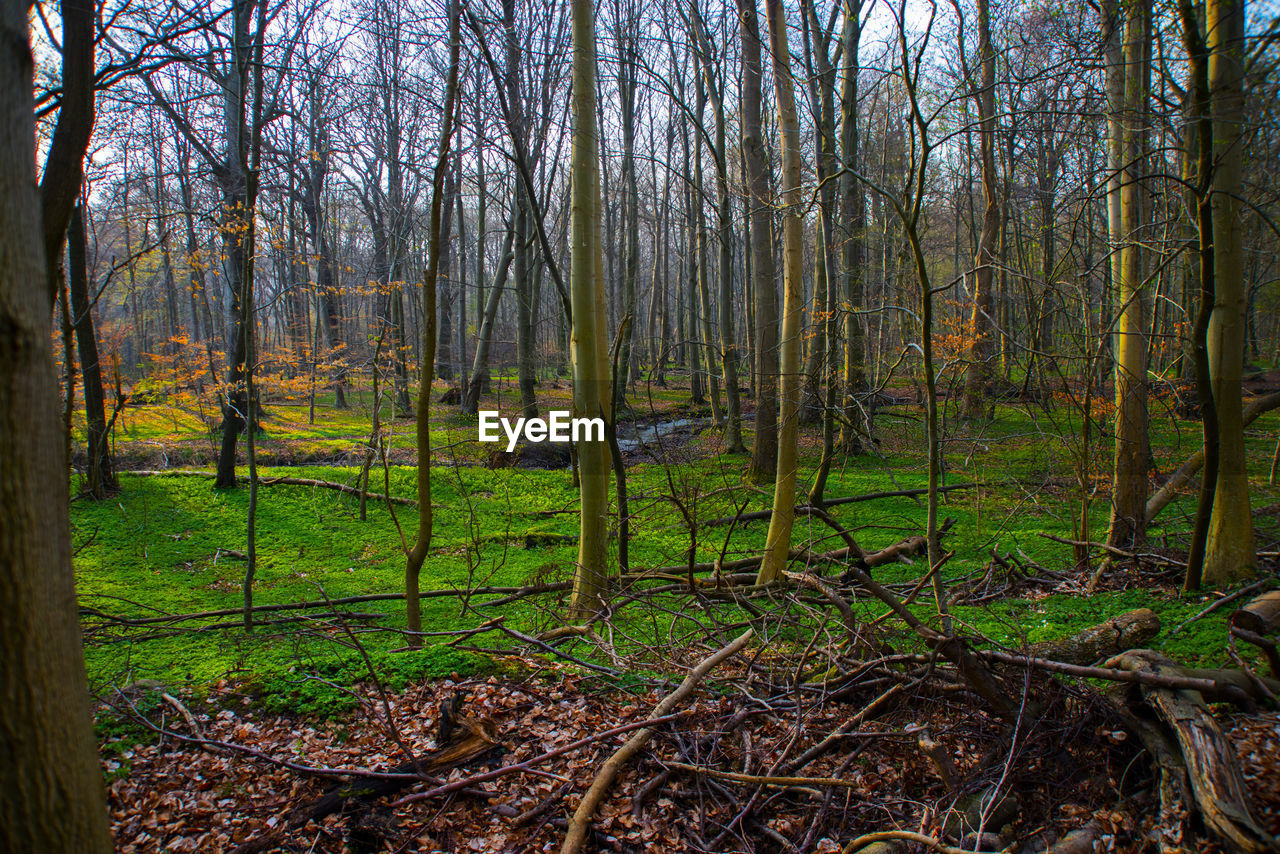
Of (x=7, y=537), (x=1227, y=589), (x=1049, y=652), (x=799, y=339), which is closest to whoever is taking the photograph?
(x=7, y=537)

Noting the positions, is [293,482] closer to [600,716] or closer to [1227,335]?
[600,716]

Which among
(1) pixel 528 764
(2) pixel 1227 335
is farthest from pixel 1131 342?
(1) pixel 528 764

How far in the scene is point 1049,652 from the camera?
11.3 ft

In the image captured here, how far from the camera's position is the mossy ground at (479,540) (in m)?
3.94

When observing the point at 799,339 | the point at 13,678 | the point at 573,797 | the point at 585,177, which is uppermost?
the point at 585,177

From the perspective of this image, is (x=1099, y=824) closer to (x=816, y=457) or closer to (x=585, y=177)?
(x=585, y=177)

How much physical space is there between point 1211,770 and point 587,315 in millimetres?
4093

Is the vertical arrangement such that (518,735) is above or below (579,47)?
below

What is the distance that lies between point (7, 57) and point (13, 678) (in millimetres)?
1169

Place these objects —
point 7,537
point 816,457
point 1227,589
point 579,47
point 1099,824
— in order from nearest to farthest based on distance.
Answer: point 7,537
point 1099,824
point 1227,589
point 579,47
point 816,457

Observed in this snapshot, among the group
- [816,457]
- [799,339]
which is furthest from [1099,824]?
[816,457]

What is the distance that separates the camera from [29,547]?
4.13 feet

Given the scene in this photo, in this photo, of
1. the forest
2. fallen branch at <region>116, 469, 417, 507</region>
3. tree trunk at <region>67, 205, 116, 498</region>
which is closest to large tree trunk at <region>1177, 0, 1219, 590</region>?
the forest

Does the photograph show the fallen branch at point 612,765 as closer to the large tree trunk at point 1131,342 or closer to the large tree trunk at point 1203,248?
the large tree trunk at point 1203,248
